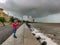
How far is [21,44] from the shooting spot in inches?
560

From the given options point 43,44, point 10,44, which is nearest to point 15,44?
point 10,44

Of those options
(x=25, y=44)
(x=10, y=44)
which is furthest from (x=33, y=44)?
(x=10, y=44)

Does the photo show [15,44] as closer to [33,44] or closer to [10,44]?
[10,44]

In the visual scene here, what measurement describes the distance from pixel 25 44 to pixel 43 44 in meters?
3.08

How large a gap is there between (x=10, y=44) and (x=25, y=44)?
115 centimetres

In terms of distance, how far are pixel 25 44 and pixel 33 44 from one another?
68 cm

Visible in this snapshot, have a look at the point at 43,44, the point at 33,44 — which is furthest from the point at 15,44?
the point at 43,44

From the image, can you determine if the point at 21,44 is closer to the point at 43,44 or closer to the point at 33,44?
the point at 33,44

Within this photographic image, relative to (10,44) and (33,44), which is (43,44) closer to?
(33,44)

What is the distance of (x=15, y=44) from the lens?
14133 mm

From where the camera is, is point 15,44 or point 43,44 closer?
point 15,44

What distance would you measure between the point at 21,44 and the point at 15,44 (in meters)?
0.46

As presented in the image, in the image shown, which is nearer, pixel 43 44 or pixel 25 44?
pixel 25 44

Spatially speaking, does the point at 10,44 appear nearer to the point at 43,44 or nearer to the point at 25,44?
the point at 25,44
